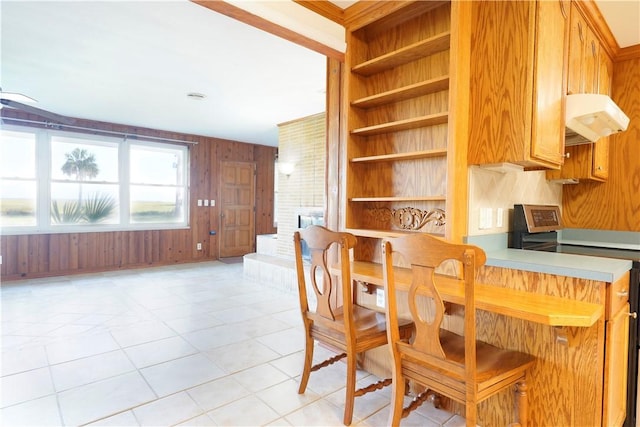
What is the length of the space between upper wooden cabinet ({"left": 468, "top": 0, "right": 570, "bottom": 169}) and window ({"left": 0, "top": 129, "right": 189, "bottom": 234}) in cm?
604

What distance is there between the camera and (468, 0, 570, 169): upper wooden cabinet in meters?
1.75

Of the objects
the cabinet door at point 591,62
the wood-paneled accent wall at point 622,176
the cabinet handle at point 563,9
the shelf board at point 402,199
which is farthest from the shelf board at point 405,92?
the wood-paneled accent wall at point 622,176

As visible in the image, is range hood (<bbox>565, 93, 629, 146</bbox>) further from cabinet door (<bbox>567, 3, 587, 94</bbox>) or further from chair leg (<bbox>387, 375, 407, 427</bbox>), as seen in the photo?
chair leg (<bbox>387, 375, 407, 427</bbox>)

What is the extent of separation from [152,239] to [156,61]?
4032 mm

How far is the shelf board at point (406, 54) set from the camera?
1.94m

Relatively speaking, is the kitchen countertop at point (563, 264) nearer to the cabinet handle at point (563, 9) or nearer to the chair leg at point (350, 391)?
the chair leg at point (350, 391)

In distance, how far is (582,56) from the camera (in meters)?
2.26

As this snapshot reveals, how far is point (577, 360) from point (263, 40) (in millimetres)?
2952

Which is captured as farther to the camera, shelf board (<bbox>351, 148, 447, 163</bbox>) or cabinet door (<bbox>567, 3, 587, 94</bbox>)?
cabinet door (<bbox>567, 3, 587, 94</bbox>)

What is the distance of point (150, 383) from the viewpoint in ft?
7.43

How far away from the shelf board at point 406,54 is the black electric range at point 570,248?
112 cm

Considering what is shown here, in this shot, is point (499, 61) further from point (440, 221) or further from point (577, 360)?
point (577, 360)

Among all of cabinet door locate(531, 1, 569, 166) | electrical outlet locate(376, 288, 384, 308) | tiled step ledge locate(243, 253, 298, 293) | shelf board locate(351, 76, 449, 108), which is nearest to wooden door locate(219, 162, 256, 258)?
tiled step ledge locate(243, 253, 298, 293)

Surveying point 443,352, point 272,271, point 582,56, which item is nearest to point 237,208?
point 272,271
